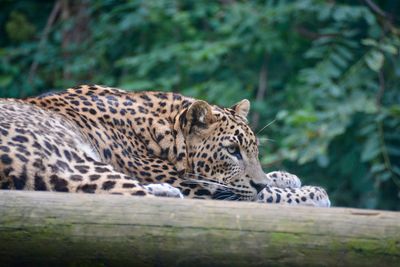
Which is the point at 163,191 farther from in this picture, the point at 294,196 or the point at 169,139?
the point at 294,196

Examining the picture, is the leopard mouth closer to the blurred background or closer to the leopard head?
the leopard head

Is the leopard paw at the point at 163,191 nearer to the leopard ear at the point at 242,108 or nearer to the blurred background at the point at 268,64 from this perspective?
the leopard ear at the point at 242,108

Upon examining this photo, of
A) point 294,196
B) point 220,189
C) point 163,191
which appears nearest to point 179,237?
point 163,191

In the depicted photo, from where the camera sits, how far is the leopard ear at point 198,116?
255 inches

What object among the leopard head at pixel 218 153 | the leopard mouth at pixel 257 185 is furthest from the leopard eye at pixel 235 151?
the leopard mouth at pixel 257 185

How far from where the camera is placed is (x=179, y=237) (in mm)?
4395

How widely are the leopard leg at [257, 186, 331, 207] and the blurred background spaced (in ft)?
11.9

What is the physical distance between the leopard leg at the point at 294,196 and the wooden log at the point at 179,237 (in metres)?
2.06

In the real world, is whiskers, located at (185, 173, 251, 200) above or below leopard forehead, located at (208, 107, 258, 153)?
below

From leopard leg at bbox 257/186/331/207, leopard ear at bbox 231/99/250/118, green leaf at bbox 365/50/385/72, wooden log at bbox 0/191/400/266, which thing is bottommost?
wooden log at bbox 0/191/400/266

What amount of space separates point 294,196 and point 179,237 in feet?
7.44

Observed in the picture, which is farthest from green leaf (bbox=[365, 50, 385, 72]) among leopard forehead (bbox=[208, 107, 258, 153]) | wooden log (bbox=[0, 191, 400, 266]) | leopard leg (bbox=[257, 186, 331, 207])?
wooden log (bbox=[0, 191, 400, 266])

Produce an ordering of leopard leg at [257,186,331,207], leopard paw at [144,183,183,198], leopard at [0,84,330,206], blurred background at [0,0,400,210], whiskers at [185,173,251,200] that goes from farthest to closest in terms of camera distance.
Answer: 1. blurred background at [0,0,400,210]
2. leopard leg at [257,186,331,207]
3. whiskers at [185,173,251,200]
4. leopard at [0,84,330,206]
5. leopard paw at [144,183,183,198]

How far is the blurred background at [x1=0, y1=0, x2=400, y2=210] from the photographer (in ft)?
36.1
